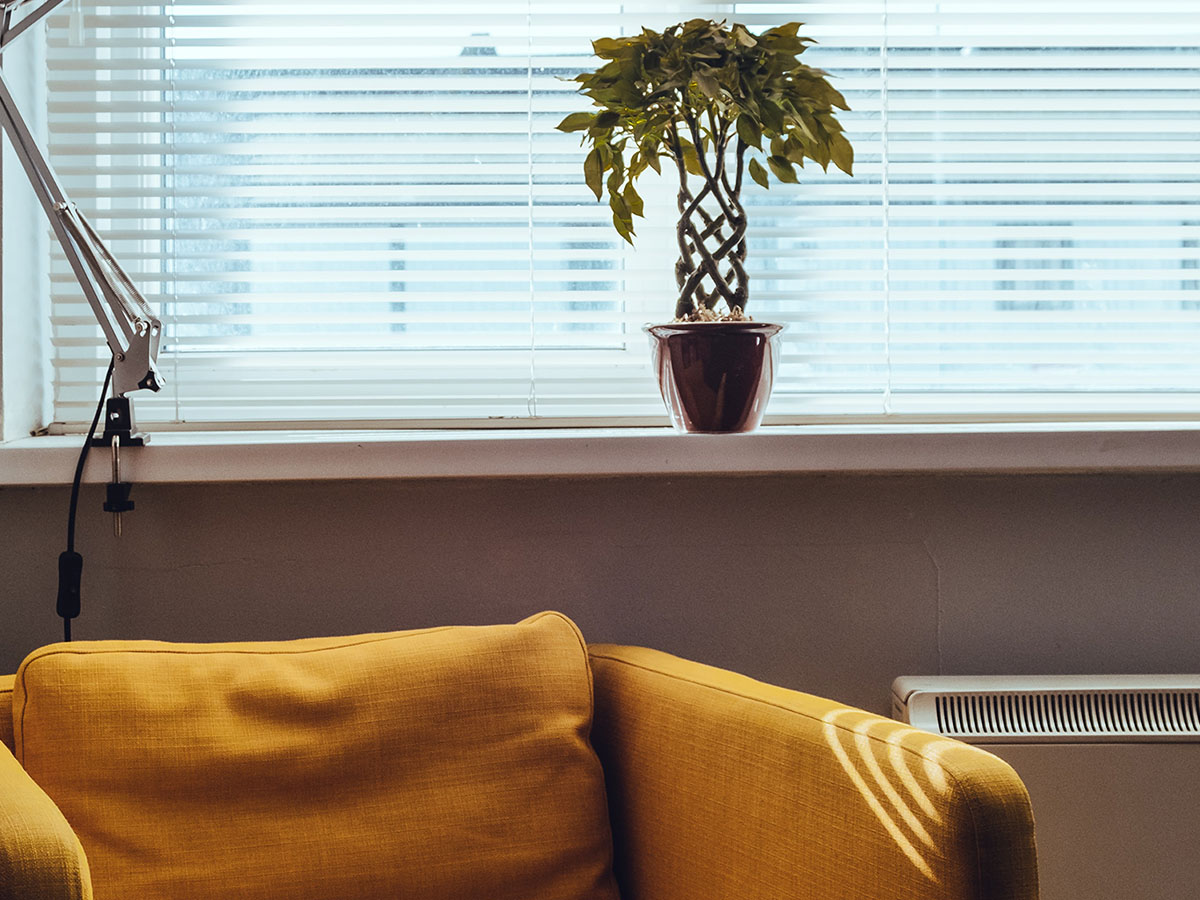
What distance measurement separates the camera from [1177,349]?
4.87 feet

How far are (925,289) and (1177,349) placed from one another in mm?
404

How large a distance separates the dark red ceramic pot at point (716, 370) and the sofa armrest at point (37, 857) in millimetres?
817

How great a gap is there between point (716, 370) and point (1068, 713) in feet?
Result: 2.02

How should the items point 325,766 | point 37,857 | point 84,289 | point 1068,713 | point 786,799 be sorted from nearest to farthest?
point 37,857, point 786,799, point 325,766, point 84,289, point 1068,713

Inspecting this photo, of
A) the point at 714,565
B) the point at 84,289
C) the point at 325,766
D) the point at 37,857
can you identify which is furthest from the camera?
the point at 714,565

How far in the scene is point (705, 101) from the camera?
3.91ft

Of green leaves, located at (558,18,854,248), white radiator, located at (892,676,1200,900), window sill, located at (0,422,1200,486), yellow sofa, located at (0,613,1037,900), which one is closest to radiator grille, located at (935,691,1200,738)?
white radiator, located at (892,676,1200,900)

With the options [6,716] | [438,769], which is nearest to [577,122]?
[438,769]

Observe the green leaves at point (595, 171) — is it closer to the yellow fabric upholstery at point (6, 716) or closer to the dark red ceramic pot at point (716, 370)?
the dark red ceramic pot at point (716, 370)

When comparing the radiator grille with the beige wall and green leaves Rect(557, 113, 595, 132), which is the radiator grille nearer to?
the beige wall

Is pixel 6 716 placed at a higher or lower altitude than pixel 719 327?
lower

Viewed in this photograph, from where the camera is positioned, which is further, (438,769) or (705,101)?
(705,101)

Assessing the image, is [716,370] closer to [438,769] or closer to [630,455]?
[630,455]

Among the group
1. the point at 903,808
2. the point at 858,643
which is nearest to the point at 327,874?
the point at 903,808
